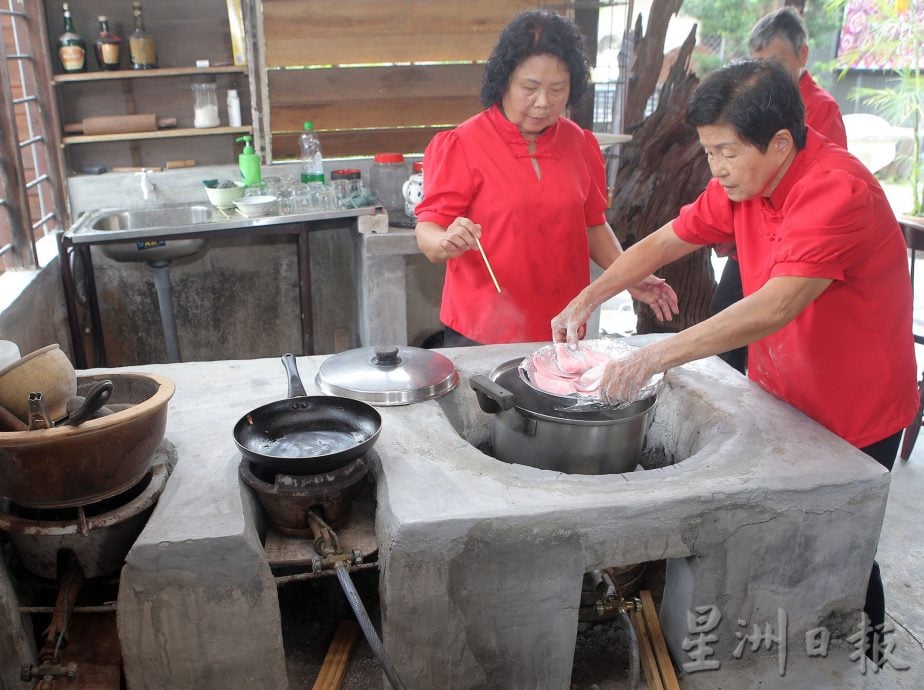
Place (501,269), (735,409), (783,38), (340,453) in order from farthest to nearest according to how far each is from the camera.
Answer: (783,38)
(501,269)
(735,409)
(340,453)

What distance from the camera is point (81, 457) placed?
1749mm

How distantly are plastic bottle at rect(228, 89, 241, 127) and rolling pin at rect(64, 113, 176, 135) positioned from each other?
0.50 meters

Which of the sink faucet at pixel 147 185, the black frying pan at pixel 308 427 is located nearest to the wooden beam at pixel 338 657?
the black frying pan at pixel 308 427

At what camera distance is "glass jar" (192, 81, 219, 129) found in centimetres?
513

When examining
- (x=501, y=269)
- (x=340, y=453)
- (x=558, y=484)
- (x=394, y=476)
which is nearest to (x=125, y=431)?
(x=340, y=453)

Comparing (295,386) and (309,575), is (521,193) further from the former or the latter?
(309,575)

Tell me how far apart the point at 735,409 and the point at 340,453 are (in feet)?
4.39

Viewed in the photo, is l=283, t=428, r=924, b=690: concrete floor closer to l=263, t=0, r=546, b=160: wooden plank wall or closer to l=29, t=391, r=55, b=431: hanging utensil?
l=29, t=391, r=55, b=431: hanging utensil

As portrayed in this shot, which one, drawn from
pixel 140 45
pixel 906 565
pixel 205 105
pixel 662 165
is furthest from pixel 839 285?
pixel 140 45

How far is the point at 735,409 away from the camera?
7.93 feet

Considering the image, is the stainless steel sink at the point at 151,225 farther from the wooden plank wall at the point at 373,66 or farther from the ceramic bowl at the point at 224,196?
the wooden plank wall at the point at 373,66

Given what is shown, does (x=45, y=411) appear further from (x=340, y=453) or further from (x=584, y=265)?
(x=584, y=265)

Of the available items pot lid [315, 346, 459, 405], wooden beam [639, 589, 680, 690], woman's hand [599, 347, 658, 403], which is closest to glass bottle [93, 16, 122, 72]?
pot lid [315, 346, 459, 405]

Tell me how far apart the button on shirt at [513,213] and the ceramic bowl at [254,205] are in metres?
2.21
